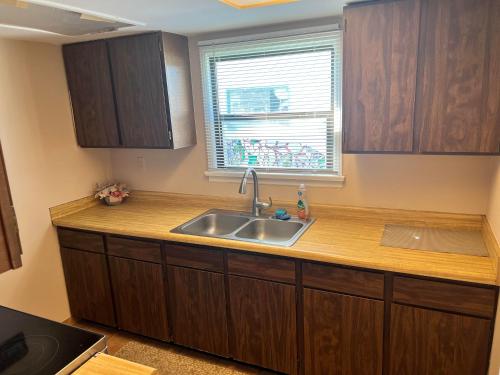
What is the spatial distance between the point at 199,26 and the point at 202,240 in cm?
133

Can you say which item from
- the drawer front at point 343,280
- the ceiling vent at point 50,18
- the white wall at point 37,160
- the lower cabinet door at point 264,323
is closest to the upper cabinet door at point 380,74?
the drawer front at point 343,280

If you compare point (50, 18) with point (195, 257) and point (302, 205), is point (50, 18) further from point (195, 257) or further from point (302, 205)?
point (302, 205)

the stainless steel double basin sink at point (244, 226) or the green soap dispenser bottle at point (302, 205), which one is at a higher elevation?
the green soap dispenser bottle at point (302, 205)

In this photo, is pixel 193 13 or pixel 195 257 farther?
pixel 195 257

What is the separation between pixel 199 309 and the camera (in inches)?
92.5

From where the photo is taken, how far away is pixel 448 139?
1.80m

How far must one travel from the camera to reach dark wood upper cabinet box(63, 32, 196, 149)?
2502 mm

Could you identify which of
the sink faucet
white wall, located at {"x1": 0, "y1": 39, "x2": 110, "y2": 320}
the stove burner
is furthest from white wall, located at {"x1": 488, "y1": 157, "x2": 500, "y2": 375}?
white wall, located at {"x1": 0, "y1": 39, "x2": 110, "y2": 320}

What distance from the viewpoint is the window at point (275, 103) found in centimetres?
236

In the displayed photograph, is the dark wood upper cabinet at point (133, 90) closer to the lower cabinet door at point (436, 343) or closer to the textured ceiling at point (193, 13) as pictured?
the textured ceiling at point (193, 13)

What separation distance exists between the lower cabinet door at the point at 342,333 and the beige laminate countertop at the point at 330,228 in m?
0.23

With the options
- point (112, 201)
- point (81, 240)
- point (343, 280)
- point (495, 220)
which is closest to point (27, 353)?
point (343, 280)

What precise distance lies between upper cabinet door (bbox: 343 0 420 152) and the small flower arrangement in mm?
1943

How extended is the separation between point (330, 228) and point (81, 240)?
1757 millimetres
